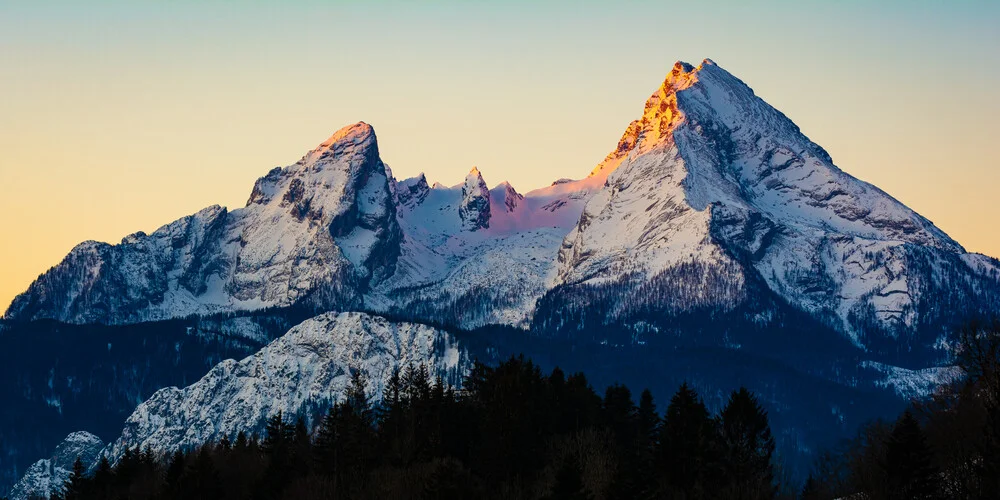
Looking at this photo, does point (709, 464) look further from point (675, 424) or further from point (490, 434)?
point (490, 434)

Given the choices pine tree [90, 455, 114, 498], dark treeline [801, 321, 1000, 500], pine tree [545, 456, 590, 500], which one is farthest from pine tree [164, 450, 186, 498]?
dark treeline [801, 321, 1000, 500]

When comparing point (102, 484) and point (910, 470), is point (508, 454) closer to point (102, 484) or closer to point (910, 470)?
point (910, 470)

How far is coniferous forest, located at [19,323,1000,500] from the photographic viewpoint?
117000 millimetres

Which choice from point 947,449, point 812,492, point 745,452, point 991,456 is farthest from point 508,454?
point 991,456

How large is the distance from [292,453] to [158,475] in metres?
34.1

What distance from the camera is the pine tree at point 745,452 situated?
→ 418ft

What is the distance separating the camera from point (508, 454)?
5714 inches

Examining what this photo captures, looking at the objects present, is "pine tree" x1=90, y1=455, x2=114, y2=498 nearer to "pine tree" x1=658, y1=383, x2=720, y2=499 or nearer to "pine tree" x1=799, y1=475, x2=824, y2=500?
"pine tree" x1=658, y1=383, x2=720, y2=499

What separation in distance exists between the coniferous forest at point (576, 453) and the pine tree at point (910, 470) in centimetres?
8

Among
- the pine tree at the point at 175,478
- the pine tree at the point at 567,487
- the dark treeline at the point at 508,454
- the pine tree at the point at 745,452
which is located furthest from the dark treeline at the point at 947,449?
the pine tree at the point at 175,478

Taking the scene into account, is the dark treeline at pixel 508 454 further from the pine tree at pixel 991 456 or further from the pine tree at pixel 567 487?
the pine tree at pixel 991 456

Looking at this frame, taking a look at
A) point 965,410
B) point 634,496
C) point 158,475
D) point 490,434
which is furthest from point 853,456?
point 158,475

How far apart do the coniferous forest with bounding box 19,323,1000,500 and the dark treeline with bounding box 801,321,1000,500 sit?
0.15m

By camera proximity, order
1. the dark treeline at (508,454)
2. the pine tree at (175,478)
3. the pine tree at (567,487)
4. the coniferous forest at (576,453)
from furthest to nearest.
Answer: the pine tree at (175,478) → the dark treeline at (508,454) → the coniferous forest at (576,453) → the pine tree at (567,487)
